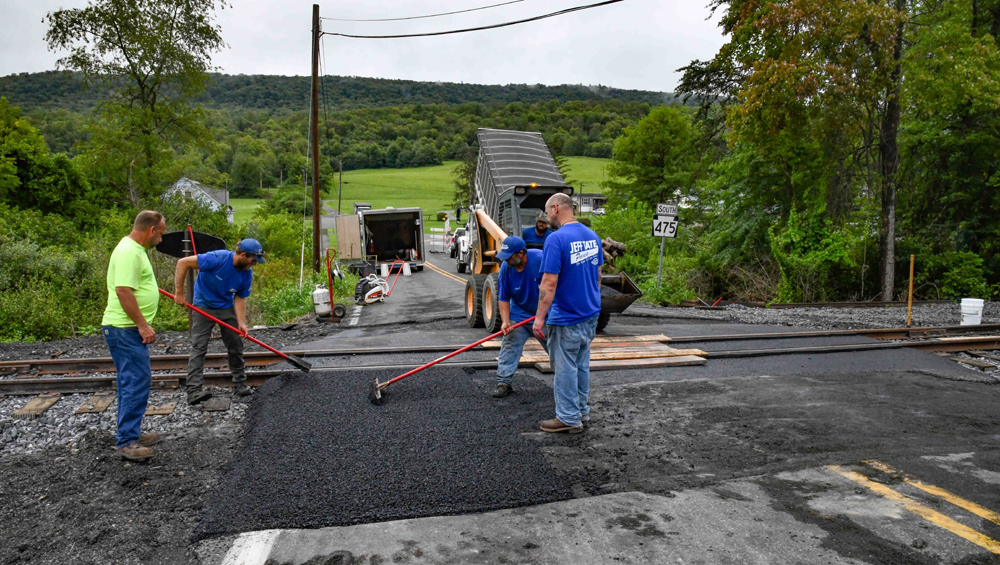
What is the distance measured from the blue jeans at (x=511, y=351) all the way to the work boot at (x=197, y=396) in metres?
2.90

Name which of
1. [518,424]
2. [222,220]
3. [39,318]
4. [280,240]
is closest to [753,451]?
[518,424]

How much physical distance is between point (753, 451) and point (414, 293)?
1381 centimetres

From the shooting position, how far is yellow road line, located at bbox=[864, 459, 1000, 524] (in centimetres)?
359

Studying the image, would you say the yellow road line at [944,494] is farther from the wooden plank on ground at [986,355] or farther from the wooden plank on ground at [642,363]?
the wooden plank on ground at [986,355]

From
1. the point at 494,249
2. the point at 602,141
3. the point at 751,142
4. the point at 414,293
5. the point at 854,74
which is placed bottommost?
the point at 414,293

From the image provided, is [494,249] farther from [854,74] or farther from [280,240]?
[280,240]

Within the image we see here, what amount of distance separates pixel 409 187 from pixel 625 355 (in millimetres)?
89015

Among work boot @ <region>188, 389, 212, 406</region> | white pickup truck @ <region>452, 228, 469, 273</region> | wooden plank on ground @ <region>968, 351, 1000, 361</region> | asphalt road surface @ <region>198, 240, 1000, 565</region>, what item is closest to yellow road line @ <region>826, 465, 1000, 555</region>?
asphalt road surface @ <region>198, 240, 1000, 565</region>

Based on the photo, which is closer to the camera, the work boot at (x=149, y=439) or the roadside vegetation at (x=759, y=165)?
the work boot at (x=149, y=439)

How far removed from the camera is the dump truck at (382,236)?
2403 centimetres

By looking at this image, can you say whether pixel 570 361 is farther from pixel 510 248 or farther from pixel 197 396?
pixel 197 396

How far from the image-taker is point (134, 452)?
453 cm

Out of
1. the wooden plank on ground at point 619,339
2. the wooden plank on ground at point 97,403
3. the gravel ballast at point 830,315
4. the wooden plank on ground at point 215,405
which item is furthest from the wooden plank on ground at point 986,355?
the wooden plank on ground at point 97,403

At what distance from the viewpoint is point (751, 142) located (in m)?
16.1
